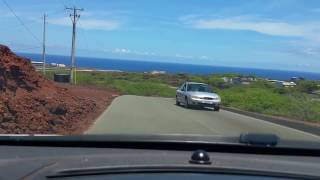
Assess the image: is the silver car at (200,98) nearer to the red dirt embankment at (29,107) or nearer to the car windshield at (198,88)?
the car windshield at (198,88)

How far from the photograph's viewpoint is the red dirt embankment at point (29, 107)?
68.8 ft

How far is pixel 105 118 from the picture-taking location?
2634 cm

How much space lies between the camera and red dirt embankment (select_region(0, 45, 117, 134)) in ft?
68.8

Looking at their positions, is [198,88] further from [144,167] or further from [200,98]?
[144,167]

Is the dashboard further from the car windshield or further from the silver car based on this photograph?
the car windshield

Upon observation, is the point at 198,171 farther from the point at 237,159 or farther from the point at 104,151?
the point at 104,151

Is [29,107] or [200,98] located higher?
[29,107]

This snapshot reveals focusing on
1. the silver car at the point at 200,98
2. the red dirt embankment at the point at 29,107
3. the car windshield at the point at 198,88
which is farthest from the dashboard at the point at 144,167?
the car windshield at the point at 198,88

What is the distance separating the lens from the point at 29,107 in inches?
960

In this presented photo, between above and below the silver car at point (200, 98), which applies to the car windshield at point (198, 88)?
above

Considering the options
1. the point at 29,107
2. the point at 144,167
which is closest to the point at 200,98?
the point at 29,107

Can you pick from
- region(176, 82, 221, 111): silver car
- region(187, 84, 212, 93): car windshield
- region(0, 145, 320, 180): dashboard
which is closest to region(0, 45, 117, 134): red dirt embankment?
region(176, 82, 221, 111): silver car

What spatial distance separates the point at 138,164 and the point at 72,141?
1.35 metres

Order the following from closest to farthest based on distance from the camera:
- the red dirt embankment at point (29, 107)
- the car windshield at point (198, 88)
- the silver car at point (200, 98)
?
the red dirt embankment at point (29, 107) → the silver car at point (200, 98) → the car windshield at point (198, 88)
